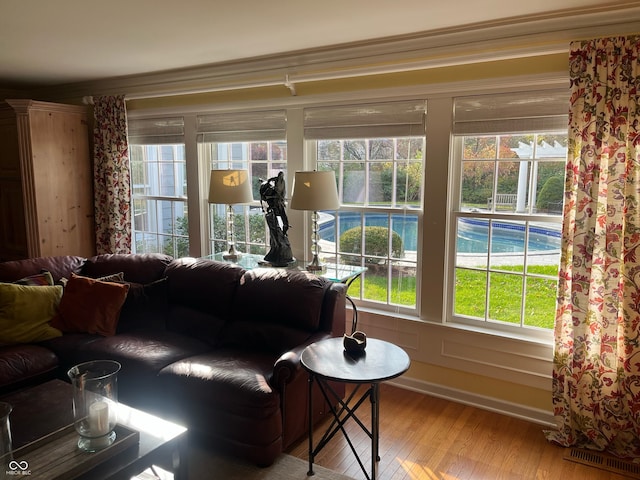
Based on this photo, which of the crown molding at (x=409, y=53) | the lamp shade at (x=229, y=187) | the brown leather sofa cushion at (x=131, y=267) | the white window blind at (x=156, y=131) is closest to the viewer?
the crown molding at (x=409, y=53)

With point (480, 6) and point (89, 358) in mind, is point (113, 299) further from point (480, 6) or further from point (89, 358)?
point (480, 6)

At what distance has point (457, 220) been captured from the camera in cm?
→ 339

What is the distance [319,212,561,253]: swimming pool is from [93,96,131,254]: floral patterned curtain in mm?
2494

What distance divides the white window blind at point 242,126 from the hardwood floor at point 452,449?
231 centimetres

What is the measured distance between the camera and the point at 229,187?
3.87 m

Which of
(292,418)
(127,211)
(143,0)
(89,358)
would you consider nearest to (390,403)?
(292,418)

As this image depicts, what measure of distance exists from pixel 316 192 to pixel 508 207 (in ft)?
4.28

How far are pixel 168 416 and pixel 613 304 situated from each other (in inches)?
103

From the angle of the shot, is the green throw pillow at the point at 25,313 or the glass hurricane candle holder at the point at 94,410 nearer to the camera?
the glass hurricane candle holder at the point at 94,410

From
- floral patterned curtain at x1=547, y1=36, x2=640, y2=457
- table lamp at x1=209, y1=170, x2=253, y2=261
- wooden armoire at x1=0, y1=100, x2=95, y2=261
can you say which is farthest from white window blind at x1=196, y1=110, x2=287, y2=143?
floral patterned curtain at x1=547, y1=36, x2=640, y2=457

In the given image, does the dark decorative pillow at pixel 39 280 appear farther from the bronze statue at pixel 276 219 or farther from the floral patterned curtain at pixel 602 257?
the floral patterned curtain at pixel 602 257

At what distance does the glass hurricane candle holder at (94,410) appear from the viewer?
6.37 ft

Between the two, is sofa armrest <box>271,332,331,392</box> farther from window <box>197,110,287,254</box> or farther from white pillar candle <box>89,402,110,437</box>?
window <box>197,110,287,254</box>

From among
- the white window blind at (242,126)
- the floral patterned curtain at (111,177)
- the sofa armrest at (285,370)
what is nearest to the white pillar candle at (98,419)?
the sofa armrest at (285,370)
